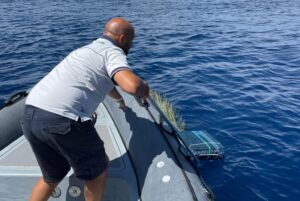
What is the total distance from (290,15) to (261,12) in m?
1.53

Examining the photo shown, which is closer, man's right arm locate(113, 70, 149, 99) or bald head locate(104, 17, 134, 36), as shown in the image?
man's right arm locate(113, 70, 149, 99)

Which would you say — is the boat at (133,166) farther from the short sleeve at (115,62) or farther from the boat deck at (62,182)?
the short sleeve at (115,62)

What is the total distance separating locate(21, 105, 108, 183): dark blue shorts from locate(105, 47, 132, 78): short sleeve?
514 mm

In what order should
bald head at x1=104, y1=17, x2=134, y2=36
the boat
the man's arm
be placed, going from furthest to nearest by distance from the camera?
the man's arm < the boat < bald head at x1=104, y1=17, x2=134, y2=36

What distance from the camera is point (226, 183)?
5801 millimetres

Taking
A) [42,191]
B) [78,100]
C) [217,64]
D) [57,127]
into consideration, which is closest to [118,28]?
[78,100]

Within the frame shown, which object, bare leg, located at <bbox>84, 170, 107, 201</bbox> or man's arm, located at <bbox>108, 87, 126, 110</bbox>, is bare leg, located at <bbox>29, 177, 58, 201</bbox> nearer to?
bare leg, located at <bbox>84, 170, 107, 201</bbox>

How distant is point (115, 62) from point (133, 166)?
1.70 meters

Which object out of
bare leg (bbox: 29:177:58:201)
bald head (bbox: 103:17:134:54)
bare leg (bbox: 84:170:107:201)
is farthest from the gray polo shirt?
bare leg (bbox: 29:177:58:201)

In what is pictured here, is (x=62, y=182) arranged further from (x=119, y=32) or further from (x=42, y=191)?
(x=119, y=32)

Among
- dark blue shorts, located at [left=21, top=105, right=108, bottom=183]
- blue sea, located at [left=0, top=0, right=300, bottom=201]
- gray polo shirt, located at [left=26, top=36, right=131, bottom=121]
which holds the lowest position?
blue sea, located at [left=0, top=0, right=300, bottom=201]

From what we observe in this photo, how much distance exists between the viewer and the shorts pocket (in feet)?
10.4

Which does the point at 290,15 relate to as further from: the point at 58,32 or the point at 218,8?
the point at 58,32

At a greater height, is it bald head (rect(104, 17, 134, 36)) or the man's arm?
bald head (rect(104, 17, 134, 36))
